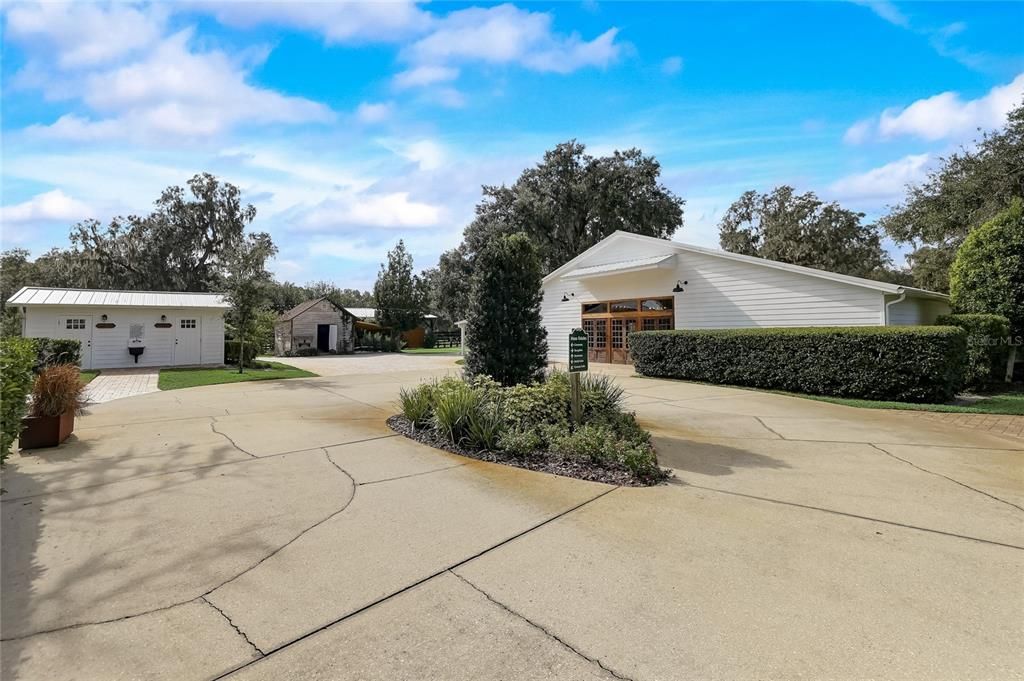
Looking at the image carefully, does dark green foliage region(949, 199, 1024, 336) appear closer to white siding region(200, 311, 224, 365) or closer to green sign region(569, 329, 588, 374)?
green sign region(569, 329, 588, 374)

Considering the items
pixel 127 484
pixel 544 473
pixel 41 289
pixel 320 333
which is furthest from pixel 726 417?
pixel 320 333

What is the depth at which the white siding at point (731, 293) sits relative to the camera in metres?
12.5

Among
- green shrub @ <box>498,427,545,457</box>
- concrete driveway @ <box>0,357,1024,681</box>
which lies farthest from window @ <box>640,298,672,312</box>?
green shrub @ <box>498,427,545,457</box>

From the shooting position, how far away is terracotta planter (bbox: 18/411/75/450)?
18.6ft

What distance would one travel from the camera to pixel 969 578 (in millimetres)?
2818

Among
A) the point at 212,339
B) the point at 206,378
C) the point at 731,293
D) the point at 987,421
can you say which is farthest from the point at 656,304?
the point at 212,339

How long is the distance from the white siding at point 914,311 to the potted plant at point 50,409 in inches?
618

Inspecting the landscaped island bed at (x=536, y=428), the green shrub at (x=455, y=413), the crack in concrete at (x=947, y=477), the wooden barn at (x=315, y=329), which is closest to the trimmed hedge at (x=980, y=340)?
the crack in concrete at (x=947, y=477)

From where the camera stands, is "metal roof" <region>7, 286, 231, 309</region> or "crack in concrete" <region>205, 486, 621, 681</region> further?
"metal roof" <region>7, 286, 231, 309</region>

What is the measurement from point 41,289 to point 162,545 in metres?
22.0

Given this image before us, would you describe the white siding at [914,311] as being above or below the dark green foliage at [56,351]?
above

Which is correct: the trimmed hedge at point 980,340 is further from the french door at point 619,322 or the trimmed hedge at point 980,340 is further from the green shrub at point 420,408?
the green shrub at point 420,408

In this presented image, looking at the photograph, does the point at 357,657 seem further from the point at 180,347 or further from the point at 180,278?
the point at 180,278

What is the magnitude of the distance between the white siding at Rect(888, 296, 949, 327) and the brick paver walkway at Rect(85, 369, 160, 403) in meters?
17.7
